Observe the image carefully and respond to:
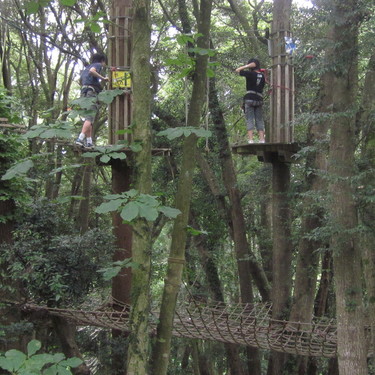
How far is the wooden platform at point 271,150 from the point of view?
437cm

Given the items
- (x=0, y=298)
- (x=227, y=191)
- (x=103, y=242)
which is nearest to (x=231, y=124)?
(x=227, y=191)

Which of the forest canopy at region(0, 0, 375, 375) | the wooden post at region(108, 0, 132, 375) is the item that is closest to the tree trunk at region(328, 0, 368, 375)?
the forest canopy at region(0, 0, 375, 375)

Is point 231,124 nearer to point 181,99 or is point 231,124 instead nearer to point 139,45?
point 181,99

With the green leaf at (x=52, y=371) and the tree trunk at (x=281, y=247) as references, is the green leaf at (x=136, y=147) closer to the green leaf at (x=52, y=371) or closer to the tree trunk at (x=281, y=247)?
the green leaf at (x=52, y=371)

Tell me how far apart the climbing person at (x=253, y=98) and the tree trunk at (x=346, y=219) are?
4.07 feet

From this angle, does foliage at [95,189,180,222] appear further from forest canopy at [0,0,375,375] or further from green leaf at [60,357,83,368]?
green leaf at [60,357,83,368]

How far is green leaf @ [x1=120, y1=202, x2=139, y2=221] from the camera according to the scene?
1.19 m

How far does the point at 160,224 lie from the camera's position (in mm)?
6996

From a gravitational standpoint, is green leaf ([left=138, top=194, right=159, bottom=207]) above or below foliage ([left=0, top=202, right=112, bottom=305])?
above

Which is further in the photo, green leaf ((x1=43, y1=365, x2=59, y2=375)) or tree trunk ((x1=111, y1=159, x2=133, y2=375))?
tree trunk ((x1=111, y1=159, x2=133, y2=375))

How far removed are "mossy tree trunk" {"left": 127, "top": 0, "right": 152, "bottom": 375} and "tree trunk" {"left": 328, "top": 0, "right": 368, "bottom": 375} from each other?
1821 millimetres

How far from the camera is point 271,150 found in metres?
4.40

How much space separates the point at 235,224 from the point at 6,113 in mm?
2961

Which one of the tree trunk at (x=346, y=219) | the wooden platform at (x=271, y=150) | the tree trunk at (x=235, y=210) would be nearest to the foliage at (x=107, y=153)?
the tree trunk at (x=346, y=219)
